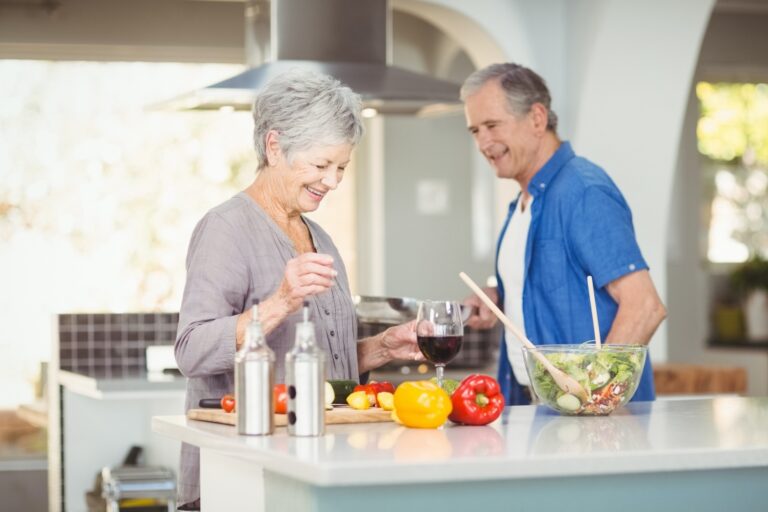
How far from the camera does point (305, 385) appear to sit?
225 cm

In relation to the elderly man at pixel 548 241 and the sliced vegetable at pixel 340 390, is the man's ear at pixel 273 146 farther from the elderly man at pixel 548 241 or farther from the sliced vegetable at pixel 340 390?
the elderly man at pixel 548 241

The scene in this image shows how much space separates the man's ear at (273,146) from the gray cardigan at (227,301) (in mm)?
101

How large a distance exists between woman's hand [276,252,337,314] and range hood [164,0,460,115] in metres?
2.17

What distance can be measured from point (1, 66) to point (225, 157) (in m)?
1.36

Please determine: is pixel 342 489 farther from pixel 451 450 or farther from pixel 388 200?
pixel 388 200

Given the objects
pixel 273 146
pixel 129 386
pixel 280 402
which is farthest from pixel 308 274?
pixel 129 386

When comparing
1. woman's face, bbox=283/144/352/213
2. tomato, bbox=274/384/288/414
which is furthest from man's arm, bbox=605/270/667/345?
tomato, bbox=274/384/288/414

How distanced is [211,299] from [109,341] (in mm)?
2733

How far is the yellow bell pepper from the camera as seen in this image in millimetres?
2443

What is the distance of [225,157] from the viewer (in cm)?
765

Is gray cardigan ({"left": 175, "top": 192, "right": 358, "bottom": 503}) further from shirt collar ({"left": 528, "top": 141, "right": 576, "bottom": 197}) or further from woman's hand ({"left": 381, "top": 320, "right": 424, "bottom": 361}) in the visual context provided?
shirt collar ({"left": 528, "top": 141, "right": 576, "bottom": 197})

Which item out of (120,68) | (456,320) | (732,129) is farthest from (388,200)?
(456,320)

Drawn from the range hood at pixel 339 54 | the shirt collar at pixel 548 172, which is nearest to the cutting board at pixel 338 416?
the shirt collar at pixel 548 172

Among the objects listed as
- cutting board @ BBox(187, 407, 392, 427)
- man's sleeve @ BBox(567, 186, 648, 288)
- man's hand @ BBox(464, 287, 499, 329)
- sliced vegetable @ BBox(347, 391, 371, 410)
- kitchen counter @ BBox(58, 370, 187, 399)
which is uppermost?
man's sleeve @ BBox(567, 186, 648, 288)
